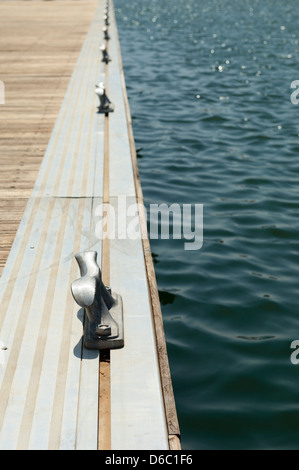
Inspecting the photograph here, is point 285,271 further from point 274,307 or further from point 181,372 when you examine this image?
point 181,372

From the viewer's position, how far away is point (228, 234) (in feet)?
23.1

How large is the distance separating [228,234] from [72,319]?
3.29 metres

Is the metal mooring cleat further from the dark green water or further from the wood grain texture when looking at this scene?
the wood grain texture

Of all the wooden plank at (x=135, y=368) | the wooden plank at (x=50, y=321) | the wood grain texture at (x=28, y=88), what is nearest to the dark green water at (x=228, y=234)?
the wooden plank at (x=135, y=368)

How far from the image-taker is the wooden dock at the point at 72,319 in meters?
3.19

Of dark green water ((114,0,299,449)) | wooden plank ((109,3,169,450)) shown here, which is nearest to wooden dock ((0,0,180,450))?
wooden plank ((109,3,169,450))

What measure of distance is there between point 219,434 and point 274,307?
1.71m

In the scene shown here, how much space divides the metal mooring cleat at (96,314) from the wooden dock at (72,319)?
70 millimetres

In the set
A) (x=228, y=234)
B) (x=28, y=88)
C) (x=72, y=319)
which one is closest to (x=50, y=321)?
(x=72, y=319)

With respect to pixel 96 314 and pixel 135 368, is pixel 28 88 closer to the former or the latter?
pixel 96 314

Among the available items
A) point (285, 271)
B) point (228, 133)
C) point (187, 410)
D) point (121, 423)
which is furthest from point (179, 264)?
point (228, 133)

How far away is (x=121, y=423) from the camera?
10.5 ft

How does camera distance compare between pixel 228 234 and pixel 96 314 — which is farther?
pixel 228 234

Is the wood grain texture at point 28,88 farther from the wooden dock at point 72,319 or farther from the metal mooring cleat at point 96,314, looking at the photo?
the metal mooring cleat at point 96,314
